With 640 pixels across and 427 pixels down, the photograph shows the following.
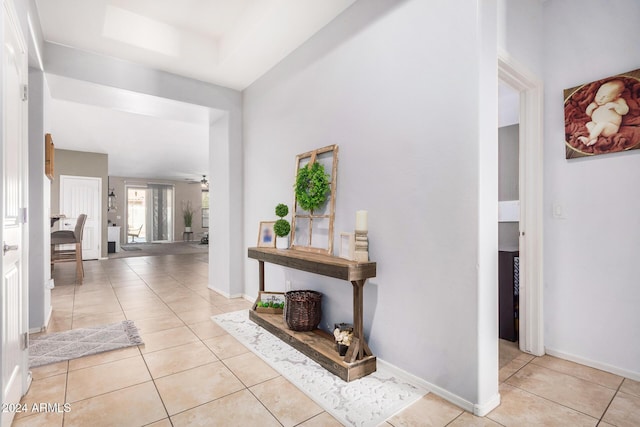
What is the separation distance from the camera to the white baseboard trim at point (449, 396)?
5.63ft

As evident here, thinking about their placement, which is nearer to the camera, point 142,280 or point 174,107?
point 174,107

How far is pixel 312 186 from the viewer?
9.02ft

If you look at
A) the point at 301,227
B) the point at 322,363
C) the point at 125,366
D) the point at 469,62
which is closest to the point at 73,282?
the point at 125,366

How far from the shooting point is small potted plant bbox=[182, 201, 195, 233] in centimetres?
1377

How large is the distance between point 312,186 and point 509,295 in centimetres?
190

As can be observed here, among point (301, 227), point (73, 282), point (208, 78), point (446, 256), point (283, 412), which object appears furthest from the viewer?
point (73, 282)

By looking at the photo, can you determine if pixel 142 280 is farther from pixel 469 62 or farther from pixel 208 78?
pixel 469 62

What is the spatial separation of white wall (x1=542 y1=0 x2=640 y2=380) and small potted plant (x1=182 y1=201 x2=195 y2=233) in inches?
526

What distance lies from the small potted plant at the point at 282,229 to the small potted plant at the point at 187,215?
1184cm

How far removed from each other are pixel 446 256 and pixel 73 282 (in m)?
5.59

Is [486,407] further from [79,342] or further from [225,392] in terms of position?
[79,342]

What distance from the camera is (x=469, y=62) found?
1804mm

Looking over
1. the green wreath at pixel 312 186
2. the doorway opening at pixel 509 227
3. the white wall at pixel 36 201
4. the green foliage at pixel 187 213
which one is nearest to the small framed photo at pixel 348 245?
the green wreath at pixel 312 186

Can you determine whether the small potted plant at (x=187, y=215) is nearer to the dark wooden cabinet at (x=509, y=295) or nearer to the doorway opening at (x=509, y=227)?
the doorway opening at (x=509, y=227)
